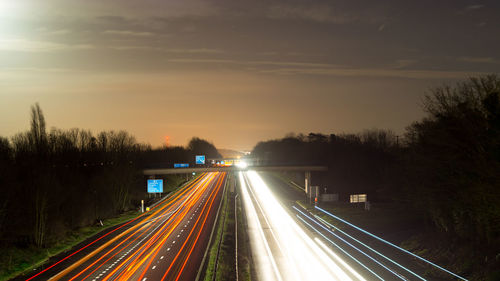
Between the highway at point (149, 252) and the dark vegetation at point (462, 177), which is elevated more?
the dark vegetation at point (462, 177)

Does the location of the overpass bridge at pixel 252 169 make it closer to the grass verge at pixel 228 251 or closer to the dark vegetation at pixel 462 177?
the grass verge at pixel 228 251

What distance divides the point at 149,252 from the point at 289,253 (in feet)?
47.4

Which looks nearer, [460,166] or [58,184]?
[460,166]

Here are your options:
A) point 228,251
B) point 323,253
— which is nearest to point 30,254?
point 228,251

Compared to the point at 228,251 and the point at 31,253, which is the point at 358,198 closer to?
the point at 228,251

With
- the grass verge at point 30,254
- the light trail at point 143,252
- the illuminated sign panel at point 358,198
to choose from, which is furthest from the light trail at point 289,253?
the grass verge at point 30,254

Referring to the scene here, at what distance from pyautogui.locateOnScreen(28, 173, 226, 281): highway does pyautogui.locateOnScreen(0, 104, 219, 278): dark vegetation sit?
583 cm

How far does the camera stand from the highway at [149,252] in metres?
36.7

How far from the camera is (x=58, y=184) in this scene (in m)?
55.9

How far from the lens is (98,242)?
170 ft

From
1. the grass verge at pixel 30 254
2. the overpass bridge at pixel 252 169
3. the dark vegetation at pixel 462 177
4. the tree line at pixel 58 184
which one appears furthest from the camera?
the overpass bridge at pixel 252 169

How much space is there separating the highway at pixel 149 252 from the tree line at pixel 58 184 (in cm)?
648

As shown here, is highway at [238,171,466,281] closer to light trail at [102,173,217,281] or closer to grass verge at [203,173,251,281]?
grass verge at [203,173,251,281]

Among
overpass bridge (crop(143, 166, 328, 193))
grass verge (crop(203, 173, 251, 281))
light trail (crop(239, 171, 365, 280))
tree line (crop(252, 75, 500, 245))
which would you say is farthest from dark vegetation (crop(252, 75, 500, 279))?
overpass bridge (crop(143, 166, 328, 193))
